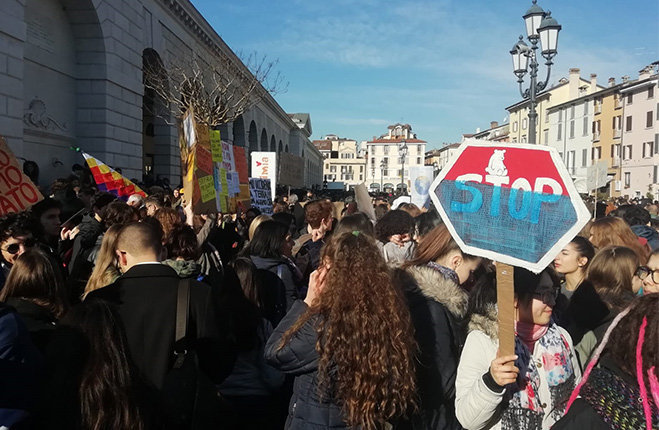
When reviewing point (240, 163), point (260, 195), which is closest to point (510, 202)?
point (240, 163)

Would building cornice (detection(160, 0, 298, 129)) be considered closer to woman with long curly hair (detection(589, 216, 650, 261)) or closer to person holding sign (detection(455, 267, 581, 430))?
woman with long curly hair (detection(589, 216, 650, 261))

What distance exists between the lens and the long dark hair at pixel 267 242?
15.7ft

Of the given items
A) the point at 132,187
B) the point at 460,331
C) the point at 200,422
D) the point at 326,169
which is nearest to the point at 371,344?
the point at 460,331

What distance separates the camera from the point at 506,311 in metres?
2.30

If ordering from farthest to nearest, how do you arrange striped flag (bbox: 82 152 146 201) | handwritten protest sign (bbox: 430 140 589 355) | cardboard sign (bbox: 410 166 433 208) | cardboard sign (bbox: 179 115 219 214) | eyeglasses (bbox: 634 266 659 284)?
cardboard sign (bbox: 410 166 433 208)
striped flag (bbox: 82 152 146 201)
cardboard sign (bbox: 179 115 219 214)
eyeglasses (bbox: 634 266 659 284)
handwritten protest sign (bbox: 430 140 589 355)

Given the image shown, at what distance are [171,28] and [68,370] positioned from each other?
2360 cm

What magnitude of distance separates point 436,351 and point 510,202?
87 cm

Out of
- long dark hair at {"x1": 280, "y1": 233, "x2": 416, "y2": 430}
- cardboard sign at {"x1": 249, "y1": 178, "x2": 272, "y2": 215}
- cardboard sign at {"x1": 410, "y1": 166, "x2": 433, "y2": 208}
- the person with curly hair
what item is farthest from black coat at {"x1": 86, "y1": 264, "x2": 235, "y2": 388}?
cardboard sign at {"x1": 410, "y1": 166, "x2": 433, "y2": 208}

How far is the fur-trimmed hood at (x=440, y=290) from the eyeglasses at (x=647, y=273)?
1.51 m

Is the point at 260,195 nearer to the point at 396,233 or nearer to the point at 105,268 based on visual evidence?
the point at 396,233

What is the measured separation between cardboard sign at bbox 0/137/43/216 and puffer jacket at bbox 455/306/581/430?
13.0 feet

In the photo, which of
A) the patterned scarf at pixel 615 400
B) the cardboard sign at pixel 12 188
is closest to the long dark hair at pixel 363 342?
the patterned scarf at pixel 615 400

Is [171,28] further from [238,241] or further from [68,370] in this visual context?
[68,370]

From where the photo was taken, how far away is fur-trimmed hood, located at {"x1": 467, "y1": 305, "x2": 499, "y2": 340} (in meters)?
2.65
